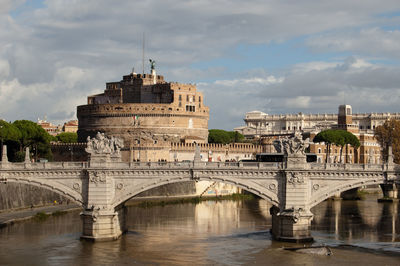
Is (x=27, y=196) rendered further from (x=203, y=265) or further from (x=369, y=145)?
(x=369, y=145)

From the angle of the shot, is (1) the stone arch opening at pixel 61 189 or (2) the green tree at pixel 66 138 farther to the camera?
(2) the green tree at pixel 66 138

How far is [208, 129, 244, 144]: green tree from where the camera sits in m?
164

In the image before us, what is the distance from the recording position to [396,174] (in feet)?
196

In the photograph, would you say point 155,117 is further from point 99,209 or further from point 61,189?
point 99,209

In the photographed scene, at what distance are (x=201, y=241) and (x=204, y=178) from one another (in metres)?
6.15

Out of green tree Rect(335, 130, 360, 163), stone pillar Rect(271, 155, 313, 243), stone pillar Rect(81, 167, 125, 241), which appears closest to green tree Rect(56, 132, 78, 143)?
green tree Rect(335, 130, 360, 163)

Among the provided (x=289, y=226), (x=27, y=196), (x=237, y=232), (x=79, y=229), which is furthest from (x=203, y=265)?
(x=27, y=196)

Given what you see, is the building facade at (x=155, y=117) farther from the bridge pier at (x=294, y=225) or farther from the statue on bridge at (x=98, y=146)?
the bridge pier at (x=294, y=225)

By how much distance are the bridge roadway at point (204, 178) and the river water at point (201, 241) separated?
6.71ft

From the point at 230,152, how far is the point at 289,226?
74756 mm

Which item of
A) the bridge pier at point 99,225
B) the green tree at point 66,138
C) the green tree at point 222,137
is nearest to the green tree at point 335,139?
the green tree at point 222,137

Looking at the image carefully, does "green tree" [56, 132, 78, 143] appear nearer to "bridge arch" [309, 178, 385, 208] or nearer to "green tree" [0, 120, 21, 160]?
"green tree" [0, 120, 21, 160]

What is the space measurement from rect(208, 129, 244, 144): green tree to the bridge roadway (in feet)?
324

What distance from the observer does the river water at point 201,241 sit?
183ft
